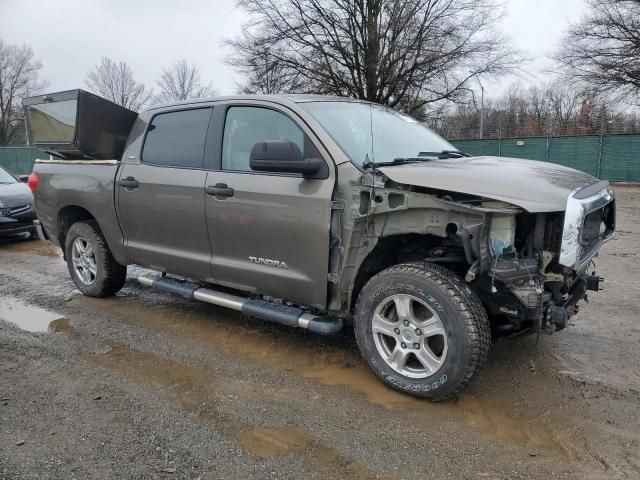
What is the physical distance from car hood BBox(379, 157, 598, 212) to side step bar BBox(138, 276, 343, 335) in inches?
43.7

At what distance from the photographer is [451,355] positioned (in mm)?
2979

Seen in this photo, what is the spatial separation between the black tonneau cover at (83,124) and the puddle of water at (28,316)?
1.59m

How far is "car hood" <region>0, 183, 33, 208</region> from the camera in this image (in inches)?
341

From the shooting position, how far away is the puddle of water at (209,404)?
8.56 ft

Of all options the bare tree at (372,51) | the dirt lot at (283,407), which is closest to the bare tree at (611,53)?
the bare tree at (372,51)

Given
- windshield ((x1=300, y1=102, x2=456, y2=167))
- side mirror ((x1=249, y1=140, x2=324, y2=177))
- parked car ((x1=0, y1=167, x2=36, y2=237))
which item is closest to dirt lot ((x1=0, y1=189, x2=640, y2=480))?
side mirror ((x1=249, y1=140, x2=324, y2=177))

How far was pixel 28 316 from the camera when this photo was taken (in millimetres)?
4895

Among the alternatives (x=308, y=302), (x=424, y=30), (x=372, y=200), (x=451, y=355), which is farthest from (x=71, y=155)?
(x=424, y=30)

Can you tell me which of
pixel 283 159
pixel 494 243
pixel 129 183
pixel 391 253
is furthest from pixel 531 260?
pixel 129 183

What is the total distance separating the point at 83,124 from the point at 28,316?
76.0 inches

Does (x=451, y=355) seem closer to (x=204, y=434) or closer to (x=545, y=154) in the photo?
(x=204, y=434)

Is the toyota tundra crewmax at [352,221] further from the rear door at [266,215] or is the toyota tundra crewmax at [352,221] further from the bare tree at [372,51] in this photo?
the bare tree at [372,51]

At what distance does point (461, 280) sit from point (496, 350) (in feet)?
3.76

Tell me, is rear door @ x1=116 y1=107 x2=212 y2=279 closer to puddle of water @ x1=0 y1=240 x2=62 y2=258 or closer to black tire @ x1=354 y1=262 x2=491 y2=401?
black tire @ x1=354 y1=262 x2=491 y2=401
